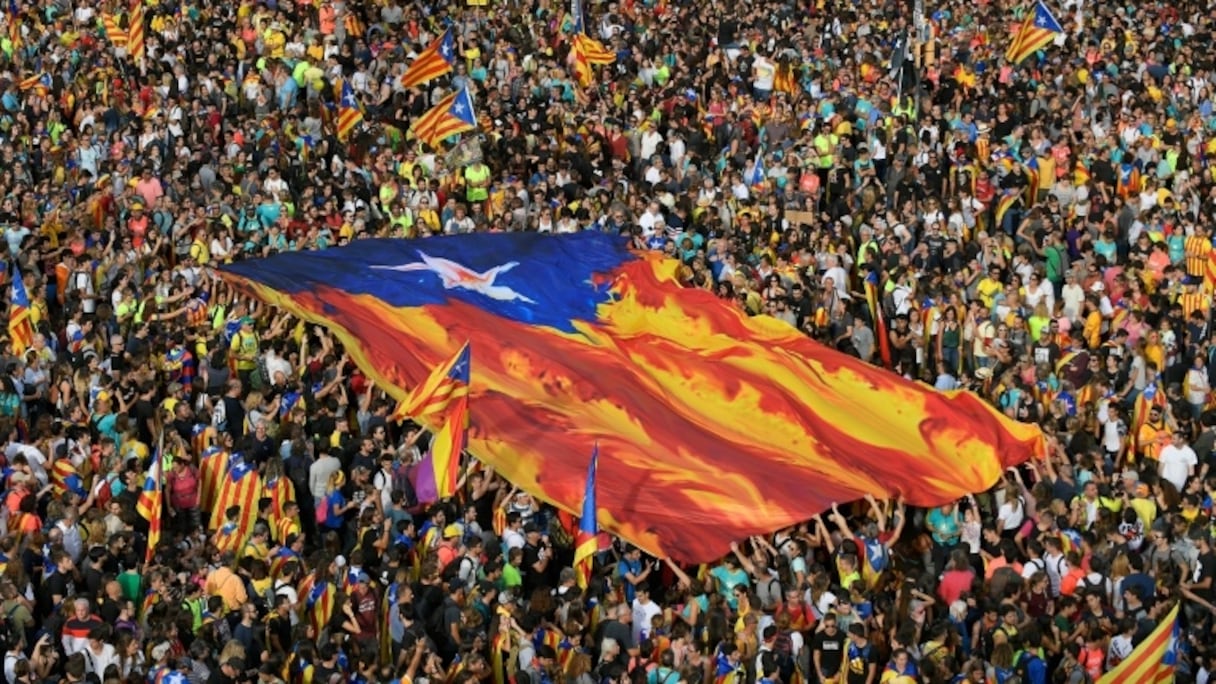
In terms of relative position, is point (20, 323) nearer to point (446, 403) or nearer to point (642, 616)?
point (446, 403)

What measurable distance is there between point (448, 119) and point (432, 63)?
1.77 metres

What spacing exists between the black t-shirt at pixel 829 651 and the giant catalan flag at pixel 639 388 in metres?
1.96

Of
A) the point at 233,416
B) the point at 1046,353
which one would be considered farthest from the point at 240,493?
the point at 1046,353

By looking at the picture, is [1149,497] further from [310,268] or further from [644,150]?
[644,150]

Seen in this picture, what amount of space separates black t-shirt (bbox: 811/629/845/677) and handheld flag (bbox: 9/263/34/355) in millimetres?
9029

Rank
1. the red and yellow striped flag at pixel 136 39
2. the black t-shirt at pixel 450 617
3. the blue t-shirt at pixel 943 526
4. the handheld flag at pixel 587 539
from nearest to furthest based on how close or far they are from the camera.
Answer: the black t-shirt at pixel 450 617
the handheld flag at pixel 587 539
the blue t-shirt at pixel 943 526
the red and yellow striped flag at pixel 136 39

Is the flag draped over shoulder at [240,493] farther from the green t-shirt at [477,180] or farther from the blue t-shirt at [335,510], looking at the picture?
the green t-shirt at [477,180]

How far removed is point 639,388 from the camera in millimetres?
23266

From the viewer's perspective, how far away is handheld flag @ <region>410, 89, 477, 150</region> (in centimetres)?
2841

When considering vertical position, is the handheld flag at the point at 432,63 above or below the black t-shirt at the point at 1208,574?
above

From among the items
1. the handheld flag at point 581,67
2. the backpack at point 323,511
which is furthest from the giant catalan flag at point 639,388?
the handheld flag at point 581,67

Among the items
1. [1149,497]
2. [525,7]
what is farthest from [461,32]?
[1149,497]

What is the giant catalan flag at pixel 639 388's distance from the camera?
832 inches

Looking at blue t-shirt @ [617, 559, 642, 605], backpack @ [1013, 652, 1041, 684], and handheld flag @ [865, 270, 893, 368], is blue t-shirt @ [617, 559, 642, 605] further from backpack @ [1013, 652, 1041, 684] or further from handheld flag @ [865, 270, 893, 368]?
handheld flag @ [865, 270, 893, 368]
